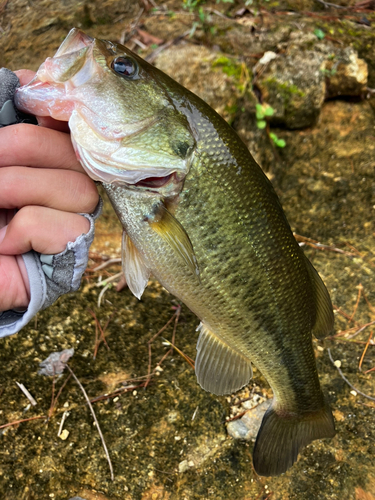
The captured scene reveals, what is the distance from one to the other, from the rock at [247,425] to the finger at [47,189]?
5.19ft

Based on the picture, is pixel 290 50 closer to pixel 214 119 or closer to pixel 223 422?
pixel 214 119

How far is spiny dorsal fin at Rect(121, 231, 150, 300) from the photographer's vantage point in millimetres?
1683

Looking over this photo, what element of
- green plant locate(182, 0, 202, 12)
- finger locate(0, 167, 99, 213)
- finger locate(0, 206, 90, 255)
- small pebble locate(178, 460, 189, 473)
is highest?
green plant locate(182, 0, 202, 12)

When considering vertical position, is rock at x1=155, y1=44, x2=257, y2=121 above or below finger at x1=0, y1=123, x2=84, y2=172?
below

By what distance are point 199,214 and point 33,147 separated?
2.24 ft

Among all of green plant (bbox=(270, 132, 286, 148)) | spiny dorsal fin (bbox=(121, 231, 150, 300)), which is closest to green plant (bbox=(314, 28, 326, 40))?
green plant (bbox=(270, 132, 286, 148))

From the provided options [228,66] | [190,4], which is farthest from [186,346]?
[190,4]

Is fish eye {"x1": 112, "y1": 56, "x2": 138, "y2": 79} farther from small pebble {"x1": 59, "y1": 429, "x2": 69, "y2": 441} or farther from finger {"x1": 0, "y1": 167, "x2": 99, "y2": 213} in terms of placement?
small pebble {"x1": 59, "y1": 429, "x2": 69, "y2": 441}

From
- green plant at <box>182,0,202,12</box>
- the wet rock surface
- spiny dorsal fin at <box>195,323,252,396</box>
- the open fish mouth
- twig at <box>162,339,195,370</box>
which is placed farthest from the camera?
green plant at <box>182,0,202,12</box>

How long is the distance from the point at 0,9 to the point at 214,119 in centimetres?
248

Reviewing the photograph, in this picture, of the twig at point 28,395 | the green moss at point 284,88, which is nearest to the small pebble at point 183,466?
the twig at point 28,395

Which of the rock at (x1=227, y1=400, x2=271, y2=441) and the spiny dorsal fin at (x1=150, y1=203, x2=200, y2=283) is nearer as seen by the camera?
the spiny dorsal fin at (x1=150, y1=203, x2=200, y2=283)

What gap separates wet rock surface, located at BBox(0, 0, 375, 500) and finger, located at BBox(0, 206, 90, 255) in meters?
1.07

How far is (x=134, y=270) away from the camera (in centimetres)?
170
